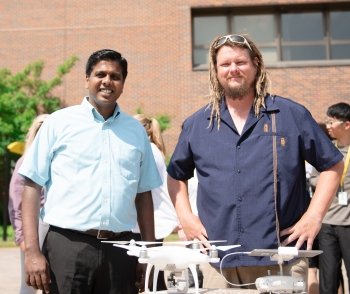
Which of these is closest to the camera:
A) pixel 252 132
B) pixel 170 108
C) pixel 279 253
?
pixel 279 253

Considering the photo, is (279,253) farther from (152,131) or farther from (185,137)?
(152,131)

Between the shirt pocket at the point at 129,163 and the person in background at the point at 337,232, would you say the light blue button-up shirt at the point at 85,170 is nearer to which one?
the shirt pocket at the point at 129,163

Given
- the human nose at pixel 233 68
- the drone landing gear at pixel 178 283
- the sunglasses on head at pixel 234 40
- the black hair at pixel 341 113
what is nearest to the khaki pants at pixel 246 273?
the drone landing gear at pixel 178 283

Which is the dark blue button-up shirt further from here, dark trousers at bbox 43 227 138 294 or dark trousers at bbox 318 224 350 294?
dark trousers at bbox 318 224 350 294

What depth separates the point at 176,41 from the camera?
85.4 feet

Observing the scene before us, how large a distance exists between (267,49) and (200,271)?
2149 centimetres

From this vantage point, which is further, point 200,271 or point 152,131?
point 152,131

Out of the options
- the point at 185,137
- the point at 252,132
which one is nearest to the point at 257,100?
the point at 252,132

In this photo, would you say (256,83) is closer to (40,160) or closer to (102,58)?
(102,58)

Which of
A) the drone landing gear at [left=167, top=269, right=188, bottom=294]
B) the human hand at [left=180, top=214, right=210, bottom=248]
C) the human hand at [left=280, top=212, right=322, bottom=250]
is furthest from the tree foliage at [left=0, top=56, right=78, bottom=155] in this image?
the drone landing gear at [left=167, top=269, right=188, bottom=294]

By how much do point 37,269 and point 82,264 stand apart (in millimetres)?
249

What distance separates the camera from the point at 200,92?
24109 mm

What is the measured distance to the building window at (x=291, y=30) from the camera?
24.2 m

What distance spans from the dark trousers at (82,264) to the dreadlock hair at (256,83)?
97 cm
